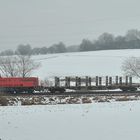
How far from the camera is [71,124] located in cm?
1772

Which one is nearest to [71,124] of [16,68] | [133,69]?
[133,69]

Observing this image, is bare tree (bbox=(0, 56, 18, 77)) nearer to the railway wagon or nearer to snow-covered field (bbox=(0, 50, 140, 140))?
the railway wagon

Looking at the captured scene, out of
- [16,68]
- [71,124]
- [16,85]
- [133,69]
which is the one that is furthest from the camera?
[16,68]

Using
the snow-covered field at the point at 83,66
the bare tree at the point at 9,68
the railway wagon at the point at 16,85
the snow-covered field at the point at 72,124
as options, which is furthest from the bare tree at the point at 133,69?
the snow-covered field at the point at 72,124

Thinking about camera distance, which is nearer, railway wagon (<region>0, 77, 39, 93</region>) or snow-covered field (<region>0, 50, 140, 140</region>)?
snow-covered field (<region>0, 50, 140, 140</region>)

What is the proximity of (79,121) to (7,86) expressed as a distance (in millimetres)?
32562

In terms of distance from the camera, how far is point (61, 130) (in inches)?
655

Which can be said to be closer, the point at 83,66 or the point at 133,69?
the point at 133,69

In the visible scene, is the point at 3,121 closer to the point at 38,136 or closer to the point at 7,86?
the point at 38,136

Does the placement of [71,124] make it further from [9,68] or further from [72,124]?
[9,68]

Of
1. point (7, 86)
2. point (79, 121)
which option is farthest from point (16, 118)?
point (7, 86)

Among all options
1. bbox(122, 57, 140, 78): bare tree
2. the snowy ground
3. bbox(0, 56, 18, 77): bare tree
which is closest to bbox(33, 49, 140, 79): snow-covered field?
bbox(0, 56, 18, 77): bare tree

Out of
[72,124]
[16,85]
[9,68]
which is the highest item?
[9,68]

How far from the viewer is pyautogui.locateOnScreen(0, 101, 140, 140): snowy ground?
620 inches
